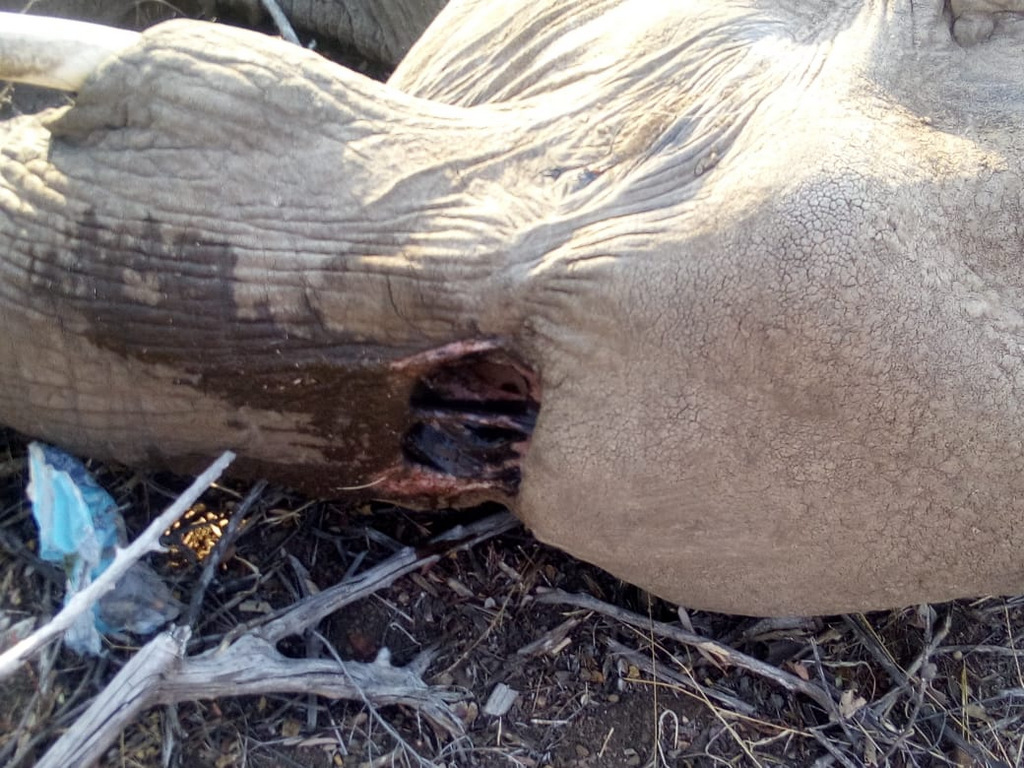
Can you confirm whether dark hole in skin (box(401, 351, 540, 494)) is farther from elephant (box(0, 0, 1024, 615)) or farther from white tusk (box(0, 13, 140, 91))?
white tusk (box(0, 13, 140, 91))

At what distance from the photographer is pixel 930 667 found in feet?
8.38

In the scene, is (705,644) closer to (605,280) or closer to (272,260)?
(605,280)

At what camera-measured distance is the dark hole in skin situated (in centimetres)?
202

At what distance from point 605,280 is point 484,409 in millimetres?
378

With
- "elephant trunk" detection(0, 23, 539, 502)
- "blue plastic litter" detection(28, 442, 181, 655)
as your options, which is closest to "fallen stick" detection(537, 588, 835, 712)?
"elephant trunk" detection(0, 23, 539, 502)

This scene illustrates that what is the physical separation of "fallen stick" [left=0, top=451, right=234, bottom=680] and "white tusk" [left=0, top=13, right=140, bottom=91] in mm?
813

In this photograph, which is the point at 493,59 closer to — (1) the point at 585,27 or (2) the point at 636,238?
(1) the point at 585,27

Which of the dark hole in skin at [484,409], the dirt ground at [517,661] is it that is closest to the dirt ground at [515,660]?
the dirt ground at [517,661]

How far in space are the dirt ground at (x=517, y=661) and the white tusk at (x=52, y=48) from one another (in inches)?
34.2

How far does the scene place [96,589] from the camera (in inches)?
70.9

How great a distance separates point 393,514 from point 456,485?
16.3 inches

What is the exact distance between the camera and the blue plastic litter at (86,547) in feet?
7.25

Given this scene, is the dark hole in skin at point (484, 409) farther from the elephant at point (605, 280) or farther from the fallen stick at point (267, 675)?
the fallen stick at point (267, 675)

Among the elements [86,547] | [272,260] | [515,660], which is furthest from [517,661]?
[272,260]
